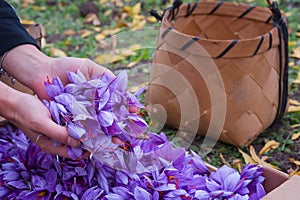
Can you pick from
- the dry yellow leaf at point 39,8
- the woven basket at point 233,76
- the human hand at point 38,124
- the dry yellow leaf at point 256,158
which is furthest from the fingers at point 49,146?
the dry yellow leaf at point 39,8

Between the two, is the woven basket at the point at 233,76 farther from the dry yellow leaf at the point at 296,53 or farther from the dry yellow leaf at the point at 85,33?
the dry yellow leaf at the point at 85,33

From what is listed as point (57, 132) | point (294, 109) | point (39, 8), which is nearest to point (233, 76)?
point (294, 109)

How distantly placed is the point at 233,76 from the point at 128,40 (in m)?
0.43

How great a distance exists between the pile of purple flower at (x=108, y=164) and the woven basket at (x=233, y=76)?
345mm

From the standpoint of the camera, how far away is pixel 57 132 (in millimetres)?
872

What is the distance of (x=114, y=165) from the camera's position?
96 centimetres

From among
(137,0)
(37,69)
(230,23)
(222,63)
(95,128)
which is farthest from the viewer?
(137,0)

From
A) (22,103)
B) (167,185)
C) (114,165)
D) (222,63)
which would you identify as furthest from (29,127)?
(222,63)

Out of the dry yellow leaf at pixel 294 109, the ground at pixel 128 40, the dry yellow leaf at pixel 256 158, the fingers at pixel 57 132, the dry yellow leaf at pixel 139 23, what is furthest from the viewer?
the dry yellow leaf at pixel 139 23

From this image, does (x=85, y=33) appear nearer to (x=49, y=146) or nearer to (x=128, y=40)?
(x=128, y=40)

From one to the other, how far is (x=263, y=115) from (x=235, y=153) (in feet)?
0.53

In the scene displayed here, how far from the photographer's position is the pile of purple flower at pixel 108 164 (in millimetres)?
907

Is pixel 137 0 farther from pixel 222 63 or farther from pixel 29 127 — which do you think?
pixel 29 127

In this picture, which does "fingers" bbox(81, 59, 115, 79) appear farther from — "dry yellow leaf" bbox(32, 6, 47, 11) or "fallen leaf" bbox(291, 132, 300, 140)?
"dry yellow leaf" bbox(32, 6, 47, 11)
